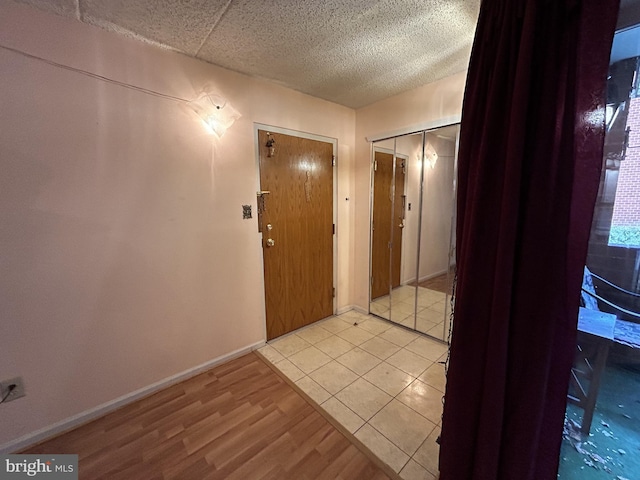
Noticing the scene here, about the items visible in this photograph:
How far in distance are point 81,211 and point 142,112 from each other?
2.29 ft

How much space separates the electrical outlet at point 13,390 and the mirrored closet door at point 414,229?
2662mm

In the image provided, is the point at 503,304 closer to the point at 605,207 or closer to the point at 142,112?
the point at 605,207

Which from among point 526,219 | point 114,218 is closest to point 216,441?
point 114,218

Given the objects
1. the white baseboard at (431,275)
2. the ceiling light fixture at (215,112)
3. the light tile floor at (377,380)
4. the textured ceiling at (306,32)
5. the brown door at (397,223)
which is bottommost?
the light tile floor at (377,380)

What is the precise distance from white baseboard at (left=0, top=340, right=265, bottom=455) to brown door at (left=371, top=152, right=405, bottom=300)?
5.56 ft

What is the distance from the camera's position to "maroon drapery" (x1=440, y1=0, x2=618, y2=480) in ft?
2.34

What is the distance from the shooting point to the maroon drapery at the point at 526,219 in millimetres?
714

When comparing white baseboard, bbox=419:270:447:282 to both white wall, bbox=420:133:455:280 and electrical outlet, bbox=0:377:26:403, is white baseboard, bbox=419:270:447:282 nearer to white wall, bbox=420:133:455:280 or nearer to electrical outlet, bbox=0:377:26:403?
white wall, bbox=420:133:455:280

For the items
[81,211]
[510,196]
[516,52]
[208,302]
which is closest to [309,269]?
[208,302]

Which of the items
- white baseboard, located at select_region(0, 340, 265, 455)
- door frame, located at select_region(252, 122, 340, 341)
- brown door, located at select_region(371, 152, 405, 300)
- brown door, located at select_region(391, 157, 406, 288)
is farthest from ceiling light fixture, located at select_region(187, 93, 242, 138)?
white baseboard, located at select_region(0, 340, 265, 455)

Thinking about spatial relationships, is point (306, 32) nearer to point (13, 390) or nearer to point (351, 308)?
point (13, 390)

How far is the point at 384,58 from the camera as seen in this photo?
1.70 metres

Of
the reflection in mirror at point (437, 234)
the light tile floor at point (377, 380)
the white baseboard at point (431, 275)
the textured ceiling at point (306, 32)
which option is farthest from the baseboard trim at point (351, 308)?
the textured ceiling at point (306, 32)

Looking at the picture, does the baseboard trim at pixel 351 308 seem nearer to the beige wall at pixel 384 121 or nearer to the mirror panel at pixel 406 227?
the beige wall at pixel 384 121
